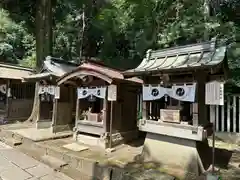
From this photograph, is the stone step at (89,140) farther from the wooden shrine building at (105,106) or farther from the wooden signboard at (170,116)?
the wooden signboard at (170,116)

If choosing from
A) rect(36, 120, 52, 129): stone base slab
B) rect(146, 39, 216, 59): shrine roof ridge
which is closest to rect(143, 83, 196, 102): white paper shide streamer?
rect(146, 39, 216, 59): shrine roof ridge

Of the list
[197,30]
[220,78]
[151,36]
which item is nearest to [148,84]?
[220,78]

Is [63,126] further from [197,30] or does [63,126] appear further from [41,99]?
[197,30]

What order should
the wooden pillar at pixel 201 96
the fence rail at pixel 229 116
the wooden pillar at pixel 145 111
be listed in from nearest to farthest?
the wooden pillar at pixel 201 96
the wooden pillar at pixel 145 111
the fence rail at pixel 229 116

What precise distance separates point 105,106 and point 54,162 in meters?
2.59

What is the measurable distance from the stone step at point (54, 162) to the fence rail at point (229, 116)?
22.3 feet

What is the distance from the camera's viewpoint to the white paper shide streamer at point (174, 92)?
537 cm

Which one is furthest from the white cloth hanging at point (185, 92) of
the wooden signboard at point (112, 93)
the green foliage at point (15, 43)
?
the green foliage at point (15, 43)

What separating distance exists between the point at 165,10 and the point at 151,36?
5.48 ft

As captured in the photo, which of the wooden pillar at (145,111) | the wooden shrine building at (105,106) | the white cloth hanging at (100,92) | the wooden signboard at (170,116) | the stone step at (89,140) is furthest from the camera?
the stone step at (89,140)

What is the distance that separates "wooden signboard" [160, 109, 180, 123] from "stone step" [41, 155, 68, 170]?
3318mm

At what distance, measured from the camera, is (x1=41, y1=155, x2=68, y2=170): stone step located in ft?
19.7

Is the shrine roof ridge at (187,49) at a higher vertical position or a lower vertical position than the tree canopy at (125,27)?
lower

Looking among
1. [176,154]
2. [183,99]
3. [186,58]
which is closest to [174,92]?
[183,99]
